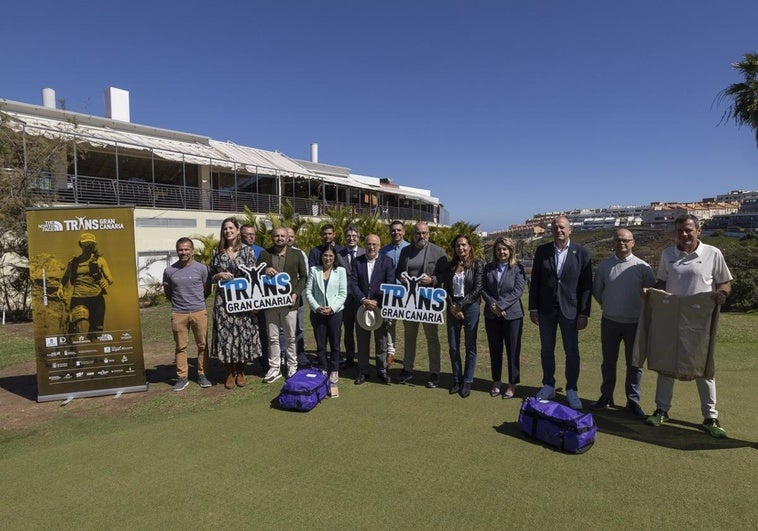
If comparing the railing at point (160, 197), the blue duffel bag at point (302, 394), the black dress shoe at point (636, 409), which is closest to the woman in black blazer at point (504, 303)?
the black dress shoe at point (636, 409)

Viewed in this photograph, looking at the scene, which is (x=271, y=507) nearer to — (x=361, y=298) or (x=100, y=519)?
(x=100, y=519)

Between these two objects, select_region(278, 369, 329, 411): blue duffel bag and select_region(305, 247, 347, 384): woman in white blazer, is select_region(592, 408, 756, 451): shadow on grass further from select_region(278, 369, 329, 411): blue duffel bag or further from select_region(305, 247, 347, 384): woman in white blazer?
select_region(305, 247, 347, 384): woman in white blazer

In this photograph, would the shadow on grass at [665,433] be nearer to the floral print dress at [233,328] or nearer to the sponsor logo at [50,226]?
the floral print dress at [233,328]

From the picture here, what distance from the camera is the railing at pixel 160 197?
1508cm

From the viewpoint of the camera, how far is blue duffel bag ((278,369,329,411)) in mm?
4520

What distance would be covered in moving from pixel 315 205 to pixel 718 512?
24.0 metres

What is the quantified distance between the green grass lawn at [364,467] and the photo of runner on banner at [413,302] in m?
0.94

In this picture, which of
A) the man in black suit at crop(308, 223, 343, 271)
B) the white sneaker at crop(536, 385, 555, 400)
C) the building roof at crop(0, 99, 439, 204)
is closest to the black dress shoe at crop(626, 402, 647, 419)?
the white sneaker at crop(536, 385, 555, 400)

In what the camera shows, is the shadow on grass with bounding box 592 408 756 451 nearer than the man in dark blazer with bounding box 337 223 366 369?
Yes

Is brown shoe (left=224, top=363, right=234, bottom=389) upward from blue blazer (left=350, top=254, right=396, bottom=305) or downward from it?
downward

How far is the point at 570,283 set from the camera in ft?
14.8

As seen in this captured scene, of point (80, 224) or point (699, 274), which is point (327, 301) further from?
point (699, 274)

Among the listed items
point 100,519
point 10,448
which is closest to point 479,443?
point 100,519

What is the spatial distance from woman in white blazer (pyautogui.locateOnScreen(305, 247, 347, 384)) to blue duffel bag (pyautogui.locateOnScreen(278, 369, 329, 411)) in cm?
61
